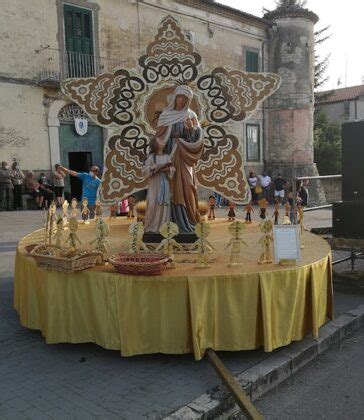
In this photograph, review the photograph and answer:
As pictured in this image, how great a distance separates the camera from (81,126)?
612 inches

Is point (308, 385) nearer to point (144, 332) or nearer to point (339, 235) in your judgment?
point (144, 332)

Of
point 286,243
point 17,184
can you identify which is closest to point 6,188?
point 17,184

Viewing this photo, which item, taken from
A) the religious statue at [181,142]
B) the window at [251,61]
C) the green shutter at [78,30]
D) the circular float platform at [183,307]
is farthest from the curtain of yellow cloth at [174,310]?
the window at [251,61]

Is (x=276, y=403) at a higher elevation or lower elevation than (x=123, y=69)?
lower

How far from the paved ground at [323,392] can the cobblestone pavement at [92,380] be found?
1.11 ft

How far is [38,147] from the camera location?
14531 millimetres

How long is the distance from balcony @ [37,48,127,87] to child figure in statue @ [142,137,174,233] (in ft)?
34.5

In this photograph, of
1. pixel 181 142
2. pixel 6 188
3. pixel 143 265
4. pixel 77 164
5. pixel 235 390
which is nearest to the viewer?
pixel 235 390

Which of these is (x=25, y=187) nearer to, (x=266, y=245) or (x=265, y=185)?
(x=265, y=185)

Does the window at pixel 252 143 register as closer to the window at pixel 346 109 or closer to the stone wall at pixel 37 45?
the stone wall at pixel 37 45

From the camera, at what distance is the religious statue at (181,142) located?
4672 mm

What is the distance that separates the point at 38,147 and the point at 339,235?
1131 cm

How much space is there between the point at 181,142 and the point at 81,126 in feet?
38.3

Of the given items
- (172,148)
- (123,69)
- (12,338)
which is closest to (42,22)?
(123,69)
